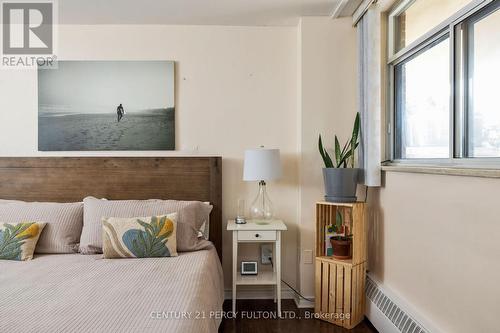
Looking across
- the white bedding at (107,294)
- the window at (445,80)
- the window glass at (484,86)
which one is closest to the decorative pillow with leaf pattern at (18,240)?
the white bedding at (107,294)

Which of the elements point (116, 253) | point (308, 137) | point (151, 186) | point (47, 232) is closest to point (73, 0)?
point (151, 186)

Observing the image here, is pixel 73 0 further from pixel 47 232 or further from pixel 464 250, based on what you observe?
pixel 464 250

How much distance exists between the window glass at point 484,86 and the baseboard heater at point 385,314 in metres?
1.03

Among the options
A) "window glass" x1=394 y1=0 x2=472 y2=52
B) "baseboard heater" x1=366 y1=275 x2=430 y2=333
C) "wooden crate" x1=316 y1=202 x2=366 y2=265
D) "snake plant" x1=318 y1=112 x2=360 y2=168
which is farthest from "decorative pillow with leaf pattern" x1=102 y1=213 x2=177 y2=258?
"window glass" x1=394 y1=0 x2=472 y2=52

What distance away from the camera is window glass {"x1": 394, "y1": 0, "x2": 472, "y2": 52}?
1.81 m

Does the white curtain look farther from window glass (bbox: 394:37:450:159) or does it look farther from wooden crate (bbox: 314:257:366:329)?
wooden crate (bbox: 314:257:366:329)

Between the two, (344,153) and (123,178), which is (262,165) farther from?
(123,178)

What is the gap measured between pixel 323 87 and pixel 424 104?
0.93m

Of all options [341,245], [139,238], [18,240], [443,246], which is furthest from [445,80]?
[18,240]

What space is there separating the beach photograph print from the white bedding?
109cm

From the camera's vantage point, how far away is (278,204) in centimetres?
299

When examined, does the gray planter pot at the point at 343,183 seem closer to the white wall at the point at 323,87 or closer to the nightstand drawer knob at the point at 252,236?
the white wall at the point at 323,87

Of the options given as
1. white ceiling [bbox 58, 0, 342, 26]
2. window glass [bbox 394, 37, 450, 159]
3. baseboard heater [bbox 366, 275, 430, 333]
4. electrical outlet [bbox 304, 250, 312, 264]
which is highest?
white ceiling [bbox 58, 0, 342, 26]

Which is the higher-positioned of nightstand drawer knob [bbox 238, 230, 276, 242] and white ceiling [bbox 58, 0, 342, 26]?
white ceiling [bbox 58, 0, 342, 26]
